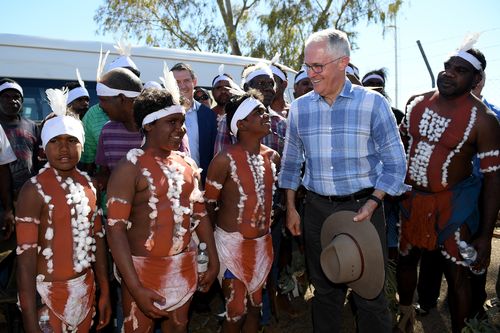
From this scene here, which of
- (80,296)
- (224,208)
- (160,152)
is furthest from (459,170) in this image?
(80,296)

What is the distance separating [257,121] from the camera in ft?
10.4

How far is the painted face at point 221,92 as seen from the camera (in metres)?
4.86

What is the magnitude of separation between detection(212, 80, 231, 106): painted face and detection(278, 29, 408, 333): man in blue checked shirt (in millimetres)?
1831

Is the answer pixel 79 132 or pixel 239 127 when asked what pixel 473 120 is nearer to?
pixel 239 127

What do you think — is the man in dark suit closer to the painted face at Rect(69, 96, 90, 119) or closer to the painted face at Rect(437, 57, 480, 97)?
the painted face at Rect(69, 96, 90, 119)

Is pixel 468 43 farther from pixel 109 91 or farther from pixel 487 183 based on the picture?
pixel 109 91

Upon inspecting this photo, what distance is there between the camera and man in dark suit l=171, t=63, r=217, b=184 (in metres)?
3.91

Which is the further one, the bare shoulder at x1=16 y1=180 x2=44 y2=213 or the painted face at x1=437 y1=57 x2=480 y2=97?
the painted face at x1=437 y1=57 x2=480 y2=97

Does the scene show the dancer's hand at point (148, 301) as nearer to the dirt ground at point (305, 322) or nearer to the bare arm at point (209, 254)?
the bare arm at point (209, 254)

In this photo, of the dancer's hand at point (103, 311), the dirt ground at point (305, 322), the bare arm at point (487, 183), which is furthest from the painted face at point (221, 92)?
the dancer's hand at point (103, 311)

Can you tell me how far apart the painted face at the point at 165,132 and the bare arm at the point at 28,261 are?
703 mm

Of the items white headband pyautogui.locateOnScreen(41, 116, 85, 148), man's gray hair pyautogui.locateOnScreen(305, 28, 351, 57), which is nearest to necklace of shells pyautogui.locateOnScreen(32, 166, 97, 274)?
white headband pyautogui.locateOnScreen(41, 116, 85, 148)

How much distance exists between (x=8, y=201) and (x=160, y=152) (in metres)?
1.47

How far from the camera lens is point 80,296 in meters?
2.53
